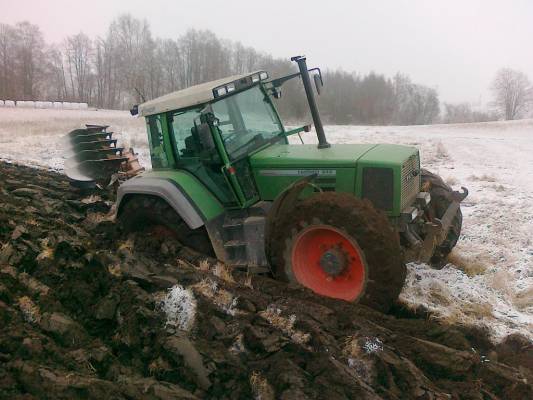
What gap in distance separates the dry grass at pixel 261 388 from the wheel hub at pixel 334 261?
1.53 m

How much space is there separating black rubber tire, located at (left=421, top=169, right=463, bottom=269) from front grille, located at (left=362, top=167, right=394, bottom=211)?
1.35 metres

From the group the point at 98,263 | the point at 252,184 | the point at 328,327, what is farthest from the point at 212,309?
the point at 252,184

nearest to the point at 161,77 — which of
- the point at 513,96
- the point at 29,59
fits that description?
the point at 29,59

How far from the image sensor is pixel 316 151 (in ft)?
18.4

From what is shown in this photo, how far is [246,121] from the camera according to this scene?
19.1 ft

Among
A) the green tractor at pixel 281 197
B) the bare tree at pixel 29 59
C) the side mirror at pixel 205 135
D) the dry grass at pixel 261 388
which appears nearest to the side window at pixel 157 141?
the green tractor at pixel 281 197

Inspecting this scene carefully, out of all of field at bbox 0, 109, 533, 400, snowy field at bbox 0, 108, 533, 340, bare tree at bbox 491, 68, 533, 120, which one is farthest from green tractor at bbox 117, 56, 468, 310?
bare tree at bbox 491, 68, 533, 120

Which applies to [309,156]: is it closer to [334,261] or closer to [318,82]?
[318,82]

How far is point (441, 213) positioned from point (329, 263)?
2232mm

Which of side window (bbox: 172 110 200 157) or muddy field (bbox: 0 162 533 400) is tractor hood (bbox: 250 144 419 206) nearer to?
side window (bbox: 172 110 200 157)

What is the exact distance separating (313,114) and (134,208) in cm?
228

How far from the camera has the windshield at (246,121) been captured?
18.3 feet

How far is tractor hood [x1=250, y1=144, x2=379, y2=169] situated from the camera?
5203mm

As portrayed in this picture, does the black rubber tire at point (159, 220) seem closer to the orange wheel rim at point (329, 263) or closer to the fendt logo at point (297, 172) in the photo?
the fendt logo at point (297, 172)
